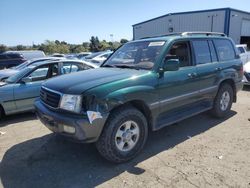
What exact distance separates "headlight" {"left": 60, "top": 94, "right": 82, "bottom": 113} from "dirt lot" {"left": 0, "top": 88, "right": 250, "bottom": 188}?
97cm

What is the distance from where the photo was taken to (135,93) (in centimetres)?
345

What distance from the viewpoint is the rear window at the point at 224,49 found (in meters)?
5.29

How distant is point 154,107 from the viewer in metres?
3.79

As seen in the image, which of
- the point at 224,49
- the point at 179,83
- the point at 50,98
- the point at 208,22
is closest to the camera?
the point at 50,98

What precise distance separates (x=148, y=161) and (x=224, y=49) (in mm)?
3470

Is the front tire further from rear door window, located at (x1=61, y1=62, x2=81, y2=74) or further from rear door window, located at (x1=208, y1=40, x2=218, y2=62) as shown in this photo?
rear door window, located at (x1=61, y1=62, x2=81, y2=74)

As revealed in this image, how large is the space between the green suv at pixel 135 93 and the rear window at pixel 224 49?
29 mm

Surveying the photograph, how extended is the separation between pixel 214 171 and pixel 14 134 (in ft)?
13.4

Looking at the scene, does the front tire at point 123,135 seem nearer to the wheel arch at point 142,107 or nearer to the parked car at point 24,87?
the wheel arch at point 142,107

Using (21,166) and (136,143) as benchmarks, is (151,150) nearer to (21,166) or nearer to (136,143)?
(136,143)

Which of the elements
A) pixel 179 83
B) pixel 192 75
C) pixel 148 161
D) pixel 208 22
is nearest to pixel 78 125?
pixel 148 161

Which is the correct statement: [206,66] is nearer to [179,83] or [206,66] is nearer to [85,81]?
[179,83]

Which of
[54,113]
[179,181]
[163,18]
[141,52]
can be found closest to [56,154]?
[54,113]

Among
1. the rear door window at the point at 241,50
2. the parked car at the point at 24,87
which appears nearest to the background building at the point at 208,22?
the rear door window at the point at 241,50
